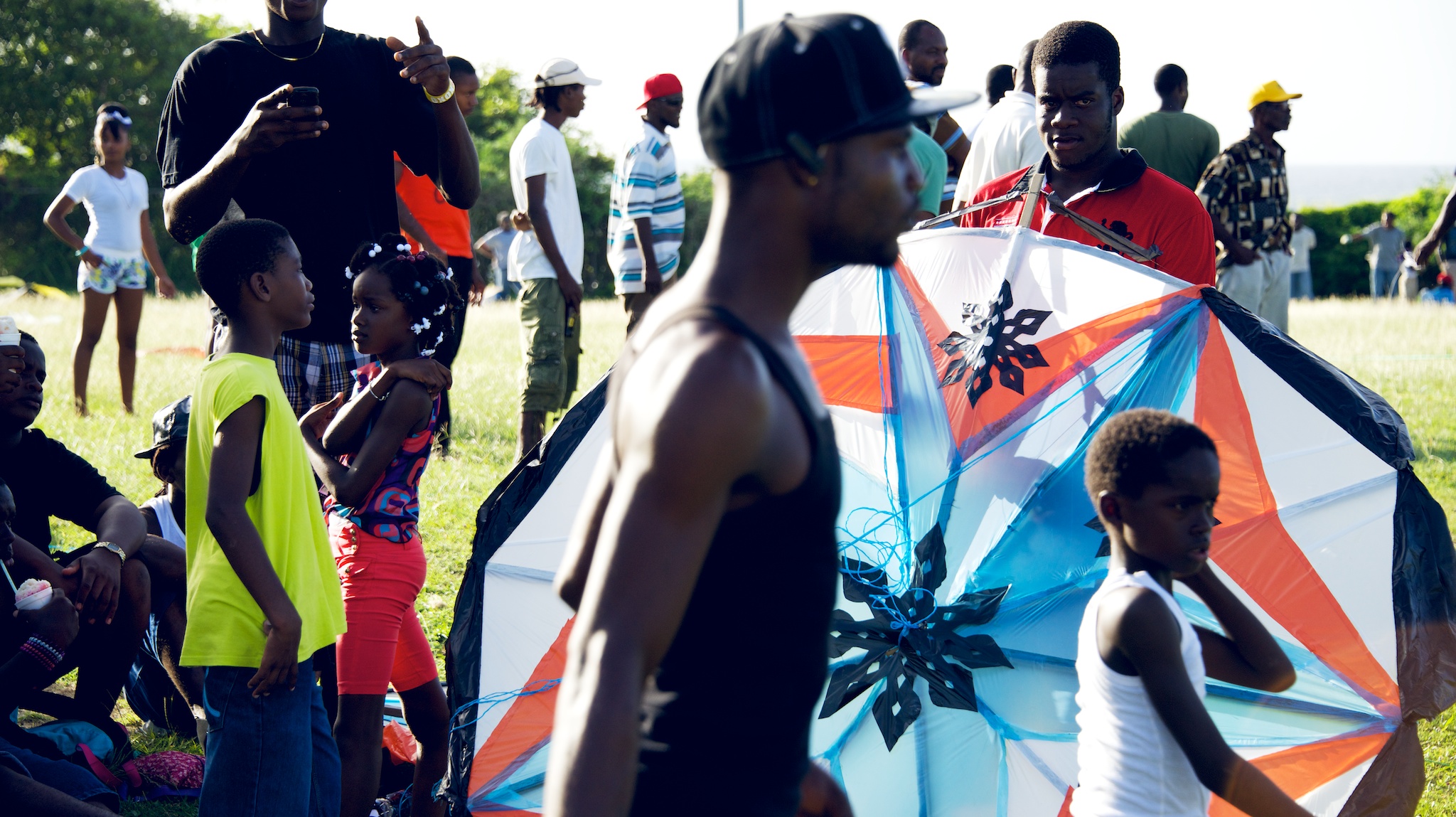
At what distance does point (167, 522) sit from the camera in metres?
4.21

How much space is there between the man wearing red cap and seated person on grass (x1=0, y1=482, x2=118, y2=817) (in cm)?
372

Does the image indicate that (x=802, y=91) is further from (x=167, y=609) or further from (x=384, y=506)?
(x=167, y=609)

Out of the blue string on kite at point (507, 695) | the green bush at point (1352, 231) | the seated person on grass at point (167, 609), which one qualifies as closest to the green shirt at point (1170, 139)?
the blue string on kite at point (507, 695)

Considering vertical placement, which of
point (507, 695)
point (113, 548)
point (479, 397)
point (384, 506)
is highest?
point (384, 506)

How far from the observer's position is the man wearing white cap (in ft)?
22.1

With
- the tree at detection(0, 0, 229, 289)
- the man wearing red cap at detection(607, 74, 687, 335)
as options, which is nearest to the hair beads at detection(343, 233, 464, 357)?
the man wearing red cap at detection(607, 74, 687, 335)

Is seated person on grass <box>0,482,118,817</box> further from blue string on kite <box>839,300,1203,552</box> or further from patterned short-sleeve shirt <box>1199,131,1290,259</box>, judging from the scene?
patterned short-sleeve shirt <box>1199,131,1290,259</box>

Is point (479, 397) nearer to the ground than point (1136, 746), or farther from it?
nearer to the ground

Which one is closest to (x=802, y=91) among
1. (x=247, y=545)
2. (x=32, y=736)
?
(x=247, y=545)

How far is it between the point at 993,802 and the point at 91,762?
246 centimetres

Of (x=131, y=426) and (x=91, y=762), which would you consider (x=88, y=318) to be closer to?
(x=131, y=426)

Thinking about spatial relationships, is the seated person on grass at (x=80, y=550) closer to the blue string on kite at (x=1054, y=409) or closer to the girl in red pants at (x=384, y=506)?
the girl in red pants at (x=384, y=506)

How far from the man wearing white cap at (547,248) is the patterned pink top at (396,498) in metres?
3.32

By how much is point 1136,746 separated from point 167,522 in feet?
10.7
